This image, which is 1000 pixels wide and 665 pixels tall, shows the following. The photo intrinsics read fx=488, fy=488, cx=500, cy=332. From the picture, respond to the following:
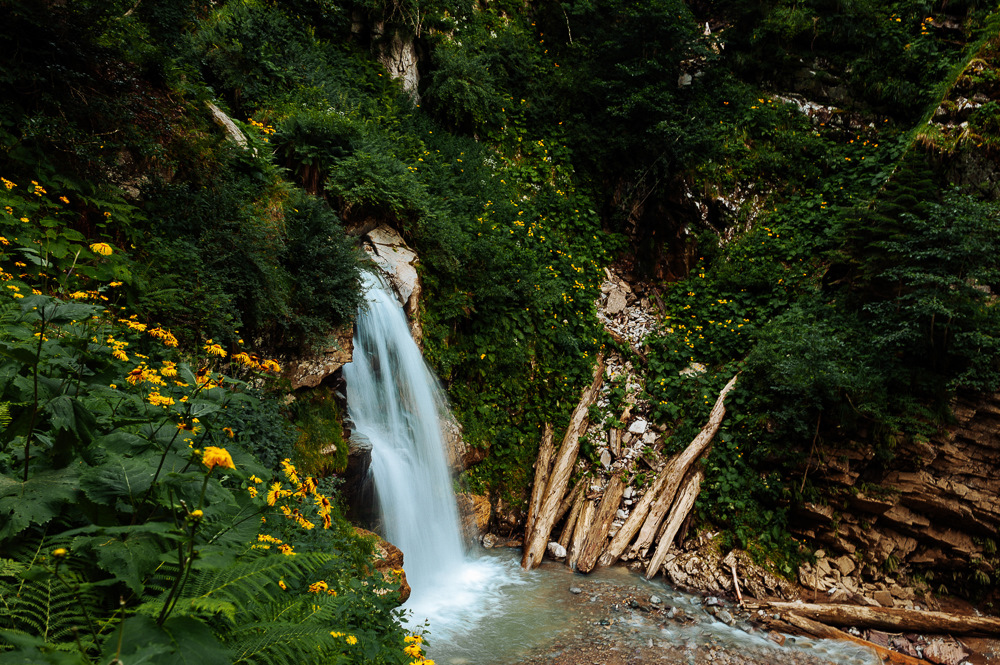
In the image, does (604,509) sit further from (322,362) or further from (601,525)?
(322,362)

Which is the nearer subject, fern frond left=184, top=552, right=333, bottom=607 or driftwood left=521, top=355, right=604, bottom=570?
fern frond left=184, top=552, right=333, bottom=607

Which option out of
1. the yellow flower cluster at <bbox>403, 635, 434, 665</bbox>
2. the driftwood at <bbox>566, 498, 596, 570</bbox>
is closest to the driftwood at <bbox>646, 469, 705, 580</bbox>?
the driftwood at <bbox>566, 498, 596, 570</bbox>

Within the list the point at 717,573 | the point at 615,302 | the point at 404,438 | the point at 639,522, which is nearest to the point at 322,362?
the point at 404,438

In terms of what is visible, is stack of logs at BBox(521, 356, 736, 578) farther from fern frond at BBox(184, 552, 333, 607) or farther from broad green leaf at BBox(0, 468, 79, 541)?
broad green leaf at BBox(0, 468, 79, 541)

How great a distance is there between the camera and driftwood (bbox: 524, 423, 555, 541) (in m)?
7.13

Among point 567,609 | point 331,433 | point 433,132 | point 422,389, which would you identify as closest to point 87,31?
point 331,433

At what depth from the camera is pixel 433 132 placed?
9.89 metres

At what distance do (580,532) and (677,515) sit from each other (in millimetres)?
1379

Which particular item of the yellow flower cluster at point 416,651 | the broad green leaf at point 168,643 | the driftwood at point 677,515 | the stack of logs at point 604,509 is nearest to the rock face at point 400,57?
the stack of logs at point 604,509

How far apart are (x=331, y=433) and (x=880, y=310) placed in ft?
24.0

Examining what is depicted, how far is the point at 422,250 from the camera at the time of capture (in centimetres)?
750

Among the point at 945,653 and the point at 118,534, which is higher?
the point at 118,534

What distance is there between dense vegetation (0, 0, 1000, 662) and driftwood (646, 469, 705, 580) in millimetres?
216

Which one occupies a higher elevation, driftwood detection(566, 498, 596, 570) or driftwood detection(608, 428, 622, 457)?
driftwood detection(608, 428, 622, 457)
